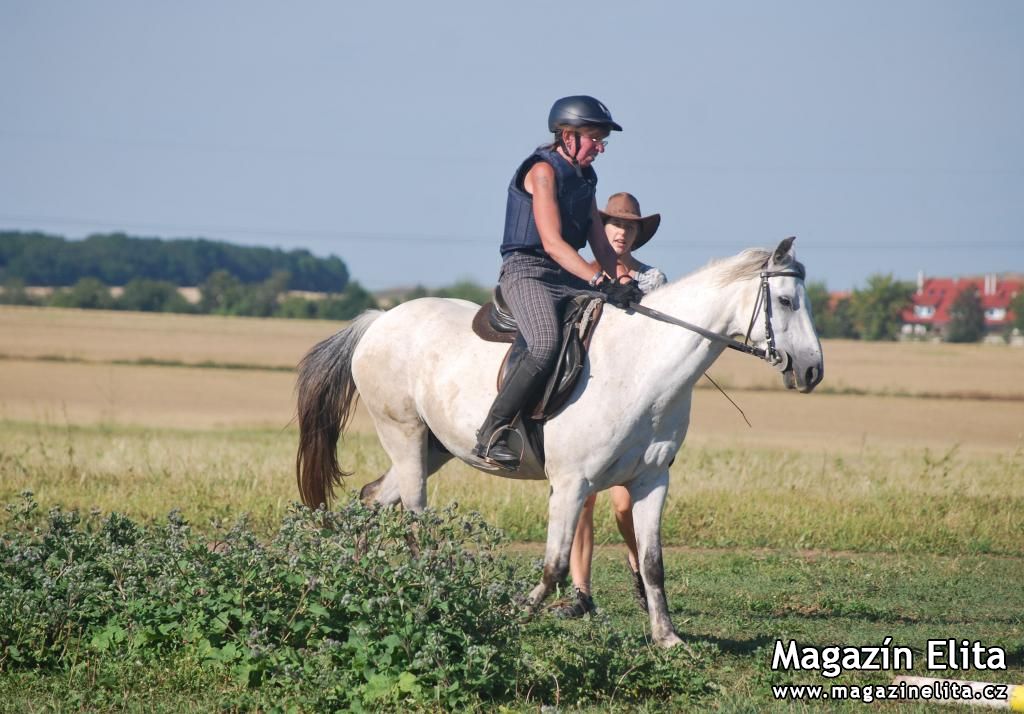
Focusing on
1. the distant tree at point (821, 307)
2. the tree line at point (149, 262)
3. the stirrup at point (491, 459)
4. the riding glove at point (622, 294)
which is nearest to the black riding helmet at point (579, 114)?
the riding glove at point (622, 294)

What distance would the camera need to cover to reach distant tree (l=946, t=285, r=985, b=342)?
61.5 m

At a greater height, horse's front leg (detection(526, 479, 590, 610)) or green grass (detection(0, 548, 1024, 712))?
horse's front leg (detection(526, 479, 590, 610))

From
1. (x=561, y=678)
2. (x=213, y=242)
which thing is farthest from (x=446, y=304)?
(x=213, y=242)

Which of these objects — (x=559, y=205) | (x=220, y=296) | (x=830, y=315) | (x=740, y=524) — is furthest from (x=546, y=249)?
(x=220, y=296)

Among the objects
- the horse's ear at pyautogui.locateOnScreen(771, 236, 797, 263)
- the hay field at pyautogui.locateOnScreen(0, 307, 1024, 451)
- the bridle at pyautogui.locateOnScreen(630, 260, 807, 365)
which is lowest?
the hay field at pyautogui.locateOnScreen(0, 307, 1024, 451)

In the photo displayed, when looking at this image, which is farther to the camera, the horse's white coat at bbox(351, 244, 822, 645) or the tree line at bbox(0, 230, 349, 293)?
the tree line at bbox(0, 230, 349, 293)

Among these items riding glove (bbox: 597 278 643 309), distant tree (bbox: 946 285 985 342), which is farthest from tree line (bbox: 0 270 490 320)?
riding glove (bbox: 597 278 643 309)

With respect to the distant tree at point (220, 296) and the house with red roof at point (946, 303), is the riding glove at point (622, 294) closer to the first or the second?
the house with red roof at point (946, 303)

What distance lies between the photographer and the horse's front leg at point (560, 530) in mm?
6648

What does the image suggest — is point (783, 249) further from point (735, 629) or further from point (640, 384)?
point (735, 629)

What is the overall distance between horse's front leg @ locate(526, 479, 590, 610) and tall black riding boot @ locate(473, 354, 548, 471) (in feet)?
1.26

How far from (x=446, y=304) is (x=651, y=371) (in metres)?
2.05

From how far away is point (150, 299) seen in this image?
73250mm

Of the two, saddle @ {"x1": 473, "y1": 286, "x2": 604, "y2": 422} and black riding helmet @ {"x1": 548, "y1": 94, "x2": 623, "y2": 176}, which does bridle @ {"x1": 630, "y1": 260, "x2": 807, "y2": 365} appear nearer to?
saddle @ {"x1": 473, "y1": 286, "x2": 604, "y2": 422}
